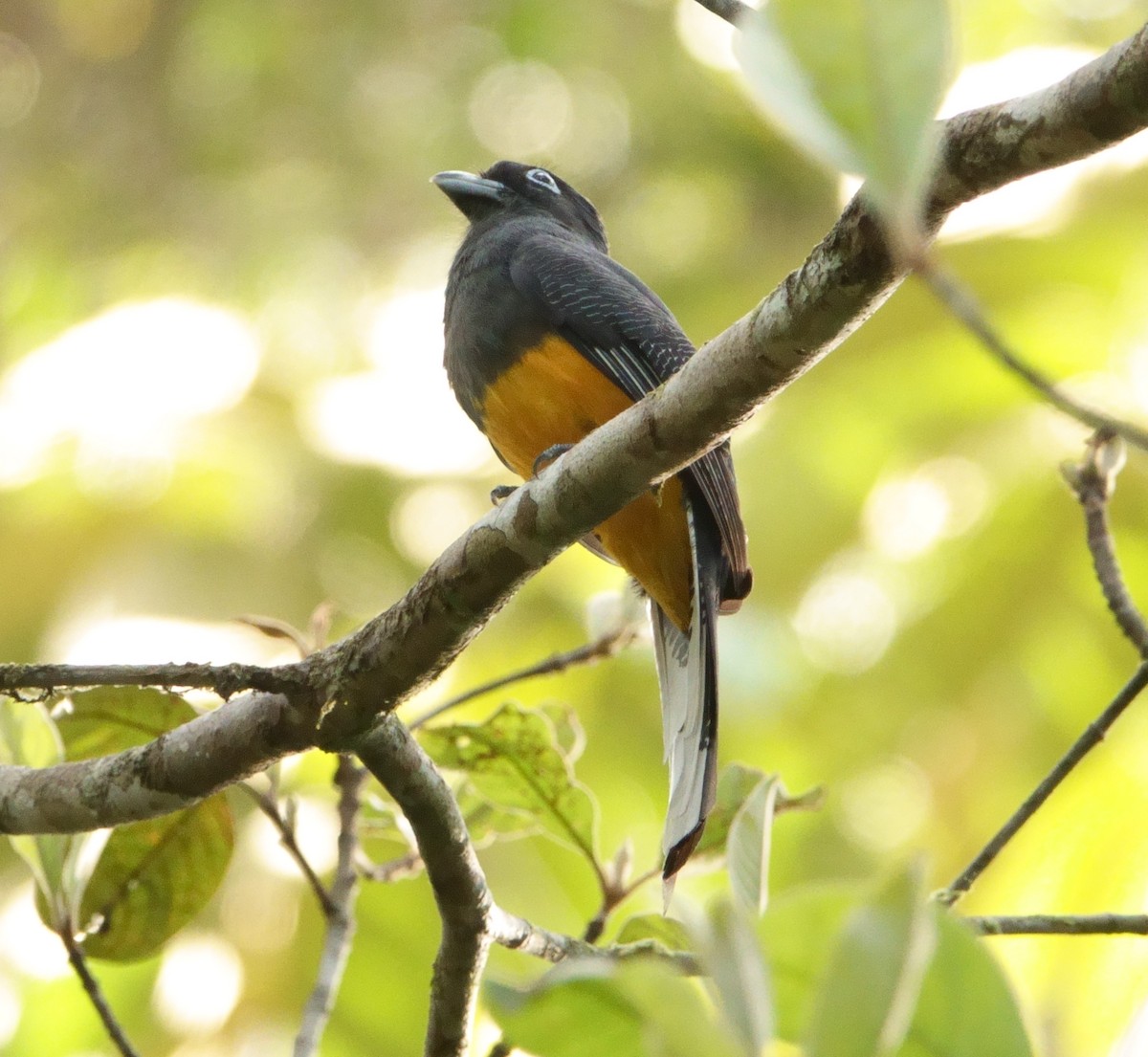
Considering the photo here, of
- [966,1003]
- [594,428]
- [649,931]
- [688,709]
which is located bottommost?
[966,1003]

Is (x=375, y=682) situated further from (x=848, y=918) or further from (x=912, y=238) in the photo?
(x=912, y=238)

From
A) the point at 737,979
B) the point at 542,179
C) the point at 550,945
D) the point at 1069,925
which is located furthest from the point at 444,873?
the point at 542,179

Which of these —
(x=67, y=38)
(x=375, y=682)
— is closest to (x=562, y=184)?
(x=375, y=682)

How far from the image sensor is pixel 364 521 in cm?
661

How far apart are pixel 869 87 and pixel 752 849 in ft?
3.93

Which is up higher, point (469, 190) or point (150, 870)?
point (469, 190)

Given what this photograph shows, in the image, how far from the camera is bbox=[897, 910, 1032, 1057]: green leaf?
1177mm

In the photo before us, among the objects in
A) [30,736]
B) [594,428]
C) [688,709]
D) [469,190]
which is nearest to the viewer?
[30,736]

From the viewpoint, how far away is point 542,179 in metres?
4.89

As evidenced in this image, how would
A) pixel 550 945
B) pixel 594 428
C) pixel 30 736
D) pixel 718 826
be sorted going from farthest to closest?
1. pixel 594 428
2. pixel 718 826
3. pixel 30 736
4. pixel 550 945

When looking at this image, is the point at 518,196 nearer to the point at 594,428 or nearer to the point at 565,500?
the point at 594,428

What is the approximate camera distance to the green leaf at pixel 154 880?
255 centimetres

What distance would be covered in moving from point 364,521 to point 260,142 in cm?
300

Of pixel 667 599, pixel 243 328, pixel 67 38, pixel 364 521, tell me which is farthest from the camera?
pixel 67 38
